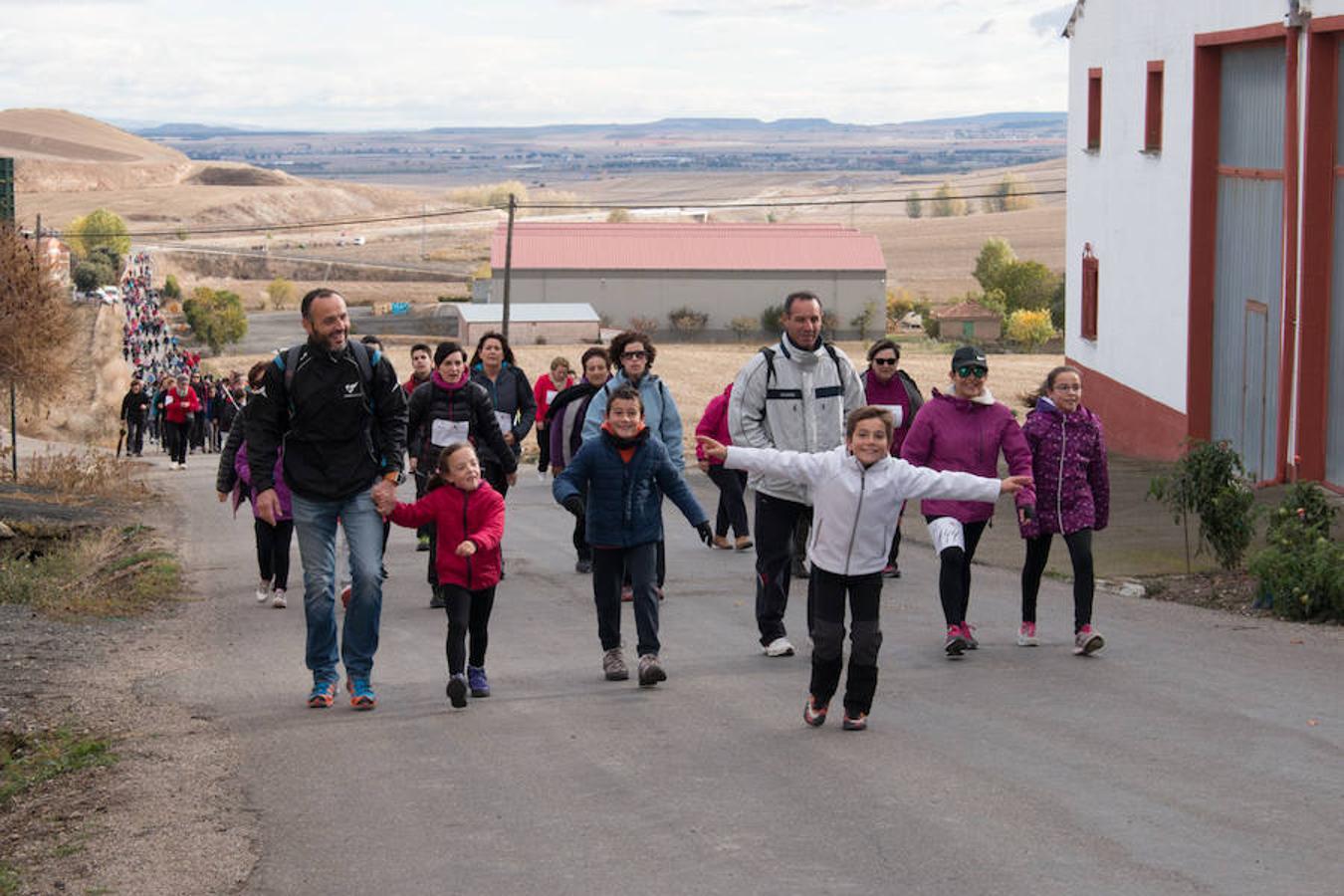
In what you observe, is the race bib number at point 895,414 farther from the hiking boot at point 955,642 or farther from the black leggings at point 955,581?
the hiking boot at point 955,642

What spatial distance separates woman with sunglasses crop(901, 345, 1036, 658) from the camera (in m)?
10.2

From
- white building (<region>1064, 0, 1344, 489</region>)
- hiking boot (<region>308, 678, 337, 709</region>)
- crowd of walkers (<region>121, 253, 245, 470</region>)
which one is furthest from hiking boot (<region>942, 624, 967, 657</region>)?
crowd of walkers (<region>121, 253, 245, 470</region>)

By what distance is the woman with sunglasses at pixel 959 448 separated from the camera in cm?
1017

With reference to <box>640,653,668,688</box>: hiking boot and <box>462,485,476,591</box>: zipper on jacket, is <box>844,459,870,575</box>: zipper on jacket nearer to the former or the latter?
<box>640,653,668,688</box>: hiking boot

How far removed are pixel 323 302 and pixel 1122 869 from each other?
4517 millimetres

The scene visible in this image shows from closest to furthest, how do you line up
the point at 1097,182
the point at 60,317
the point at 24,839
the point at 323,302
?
1. the point at 24,839
2. the point at 323,302
3. the point at 1097,182
4. the point at 60,317

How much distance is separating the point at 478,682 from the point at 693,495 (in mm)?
1539

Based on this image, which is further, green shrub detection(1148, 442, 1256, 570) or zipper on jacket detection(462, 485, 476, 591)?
green shrub detection(1148, 442, 1256, 570)

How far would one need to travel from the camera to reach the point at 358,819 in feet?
22.6

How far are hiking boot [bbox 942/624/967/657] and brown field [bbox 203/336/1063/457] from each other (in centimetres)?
3745

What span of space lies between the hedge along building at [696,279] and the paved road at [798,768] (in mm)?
81074

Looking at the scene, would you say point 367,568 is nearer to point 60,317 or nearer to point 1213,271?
point 1213,271

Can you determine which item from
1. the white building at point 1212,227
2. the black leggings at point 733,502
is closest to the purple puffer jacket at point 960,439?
the black leggings at point 733,502

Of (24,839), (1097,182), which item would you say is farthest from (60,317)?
(24,839)
